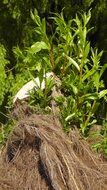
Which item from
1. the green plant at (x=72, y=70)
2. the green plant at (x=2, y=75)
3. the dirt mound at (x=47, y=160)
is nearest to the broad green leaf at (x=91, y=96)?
the green plant at (x=72, y=70)

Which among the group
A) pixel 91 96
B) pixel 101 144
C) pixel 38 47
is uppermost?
pixel 38 47

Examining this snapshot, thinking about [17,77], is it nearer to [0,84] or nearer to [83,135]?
[0,84]

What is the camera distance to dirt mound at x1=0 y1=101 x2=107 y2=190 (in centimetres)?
448

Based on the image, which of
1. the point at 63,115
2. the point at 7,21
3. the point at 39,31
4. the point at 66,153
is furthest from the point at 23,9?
the point at 66,153

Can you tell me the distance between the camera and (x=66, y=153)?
4.61m

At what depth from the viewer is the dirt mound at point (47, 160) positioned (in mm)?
4480

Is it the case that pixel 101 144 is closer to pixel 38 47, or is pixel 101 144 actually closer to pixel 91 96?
pixel 91 96

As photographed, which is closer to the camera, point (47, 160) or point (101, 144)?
point (47, 160)

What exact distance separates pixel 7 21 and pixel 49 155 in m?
3.25

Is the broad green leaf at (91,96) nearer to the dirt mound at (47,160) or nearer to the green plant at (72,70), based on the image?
the green plant at (72,70)

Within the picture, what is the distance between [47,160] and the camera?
4.51 metres

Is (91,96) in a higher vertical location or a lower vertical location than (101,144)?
higher

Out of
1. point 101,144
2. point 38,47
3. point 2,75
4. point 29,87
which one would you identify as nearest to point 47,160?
point 101,144

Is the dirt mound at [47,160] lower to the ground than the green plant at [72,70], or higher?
lower
